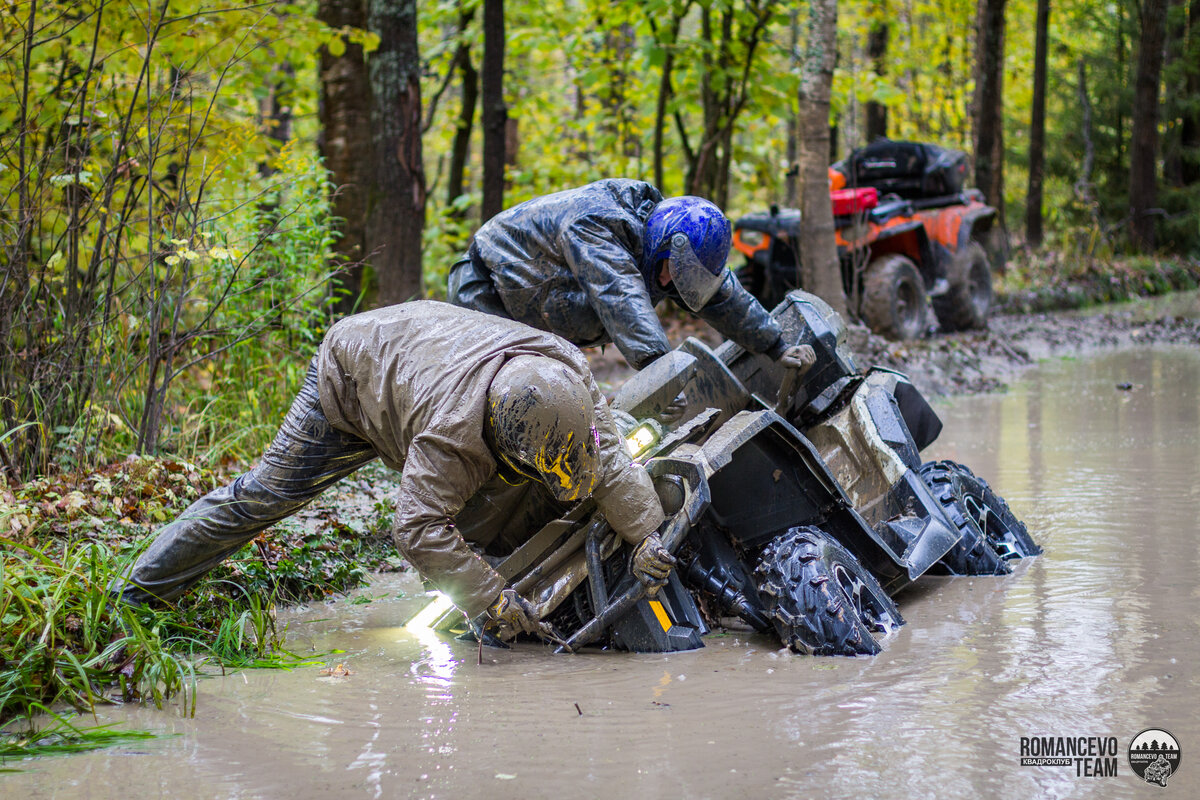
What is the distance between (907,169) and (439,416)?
1071 cm

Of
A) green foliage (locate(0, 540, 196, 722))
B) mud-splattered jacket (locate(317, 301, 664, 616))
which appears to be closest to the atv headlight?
mud-splattered jacket (locate(317, 301, 664, 616))

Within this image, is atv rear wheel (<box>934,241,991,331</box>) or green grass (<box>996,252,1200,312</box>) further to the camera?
green grass (<box>996,252,1200,312</box>)

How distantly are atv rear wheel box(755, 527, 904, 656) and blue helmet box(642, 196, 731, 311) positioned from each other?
1203 millimetres

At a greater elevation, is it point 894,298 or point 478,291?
point 478,291

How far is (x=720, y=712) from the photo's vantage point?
298 cm

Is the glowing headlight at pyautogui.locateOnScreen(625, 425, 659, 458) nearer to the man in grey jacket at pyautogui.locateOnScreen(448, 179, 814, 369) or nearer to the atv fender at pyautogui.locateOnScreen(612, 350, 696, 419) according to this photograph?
the atv fender at pyautogui.locateOnScreen(612, 350, 696, 419)

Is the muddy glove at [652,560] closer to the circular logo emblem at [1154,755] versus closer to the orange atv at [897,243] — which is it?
the circular logo emblem at [1154,755]

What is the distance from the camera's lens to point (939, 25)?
96.2 ft

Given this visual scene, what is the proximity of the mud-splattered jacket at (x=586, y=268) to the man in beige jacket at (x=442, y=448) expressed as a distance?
36.2 inches

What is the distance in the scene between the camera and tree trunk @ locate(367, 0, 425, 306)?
24.5 feet

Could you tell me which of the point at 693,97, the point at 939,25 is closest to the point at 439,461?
the point at 693,97

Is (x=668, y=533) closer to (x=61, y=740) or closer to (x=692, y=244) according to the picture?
(x=692, y=244)

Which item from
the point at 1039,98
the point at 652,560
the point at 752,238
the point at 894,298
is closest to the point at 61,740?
the point at 652,560

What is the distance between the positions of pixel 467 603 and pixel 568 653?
56cm
